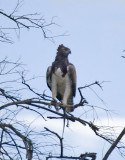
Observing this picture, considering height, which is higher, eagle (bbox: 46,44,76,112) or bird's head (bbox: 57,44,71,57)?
bird's head (bbox: 57,44,71,57)

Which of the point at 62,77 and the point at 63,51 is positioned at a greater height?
the point at 63,51

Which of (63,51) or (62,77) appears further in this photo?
(63,51)

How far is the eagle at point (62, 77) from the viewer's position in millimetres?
7016

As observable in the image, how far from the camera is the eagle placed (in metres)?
7.02

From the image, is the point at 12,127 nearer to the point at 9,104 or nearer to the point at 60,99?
the point at 9,104

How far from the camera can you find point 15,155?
420 centimetres

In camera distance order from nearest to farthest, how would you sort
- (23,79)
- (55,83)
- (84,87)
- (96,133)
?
(84,87) → (96,133) → (23,79) → (55,83)

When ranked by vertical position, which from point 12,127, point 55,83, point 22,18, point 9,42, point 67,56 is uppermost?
point 67,56

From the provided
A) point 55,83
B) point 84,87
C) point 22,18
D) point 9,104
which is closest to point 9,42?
point 22,18

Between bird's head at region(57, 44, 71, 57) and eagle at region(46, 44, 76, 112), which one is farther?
bird's head at region(57, 44, 71, 57)

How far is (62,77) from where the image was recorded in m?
7.02

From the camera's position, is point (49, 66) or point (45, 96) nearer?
point (45, 96)

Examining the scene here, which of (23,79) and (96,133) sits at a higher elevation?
(23,79)

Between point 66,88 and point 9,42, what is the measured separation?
2.48 meters
